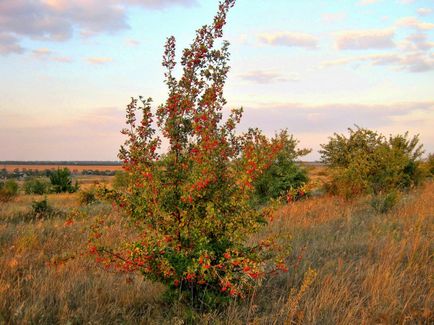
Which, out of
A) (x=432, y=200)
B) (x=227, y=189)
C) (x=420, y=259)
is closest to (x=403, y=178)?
(x=432, y=200)

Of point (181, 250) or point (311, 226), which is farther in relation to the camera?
point (311, 226)

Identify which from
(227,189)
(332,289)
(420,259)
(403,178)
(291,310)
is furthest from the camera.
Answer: (403,178)

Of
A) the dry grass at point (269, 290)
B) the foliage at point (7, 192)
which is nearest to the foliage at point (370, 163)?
the dry grass at point (269, 290)

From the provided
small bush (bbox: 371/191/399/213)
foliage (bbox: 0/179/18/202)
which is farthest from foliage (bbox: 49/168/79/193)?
small bush (bbox: 371/191/399/213)

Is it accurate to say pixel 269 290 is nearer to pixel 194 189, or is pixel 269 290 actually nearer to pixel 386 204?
pixel 194 189

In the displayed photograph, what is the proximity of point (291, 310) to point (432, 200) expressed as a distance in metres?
9.81

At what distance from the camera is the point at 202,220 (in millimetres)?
4242

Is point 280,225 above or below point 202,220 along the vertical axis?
below

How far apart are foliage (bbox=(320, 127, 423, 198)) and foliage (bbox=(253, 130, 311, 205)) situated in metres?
1.43

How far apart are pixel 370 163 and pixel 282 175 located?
3.40 metres

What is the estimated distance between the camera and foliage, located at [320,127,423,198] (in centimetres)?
1536

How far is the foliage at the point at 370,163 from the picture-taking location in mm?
15359

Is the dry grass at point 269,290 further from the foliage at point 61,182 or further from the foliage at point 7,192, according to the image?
the foliage at point 61,182

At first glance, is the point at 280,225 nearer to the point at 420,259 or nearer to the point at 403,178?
the point at 420,259
